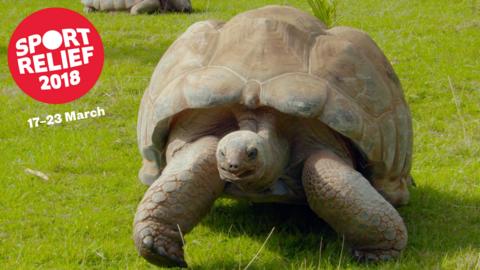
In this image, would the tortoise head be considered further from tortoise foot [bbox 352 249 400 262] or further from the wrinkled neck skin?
tortoise foot [bbox 352 249 400 262]

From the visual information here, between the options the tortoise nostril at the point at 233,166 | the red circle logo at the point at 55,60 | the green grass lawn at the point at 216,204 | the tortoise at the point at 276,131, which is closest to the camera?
the tortoise nostril at the point at 233,166

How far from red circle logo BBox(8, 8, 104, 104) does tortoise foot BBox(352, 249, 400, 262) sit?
11.6 ft

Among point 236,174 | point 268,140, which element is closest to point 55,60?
point 268,140

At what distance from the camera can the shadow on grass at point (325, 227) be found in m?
3.31

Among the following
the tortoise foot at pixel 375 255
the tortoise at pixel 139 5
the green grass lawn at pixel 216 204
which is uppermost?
the tortoise foot at pixel 375 255

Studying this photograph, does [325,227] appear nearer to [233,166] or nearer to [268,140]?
[268,140]

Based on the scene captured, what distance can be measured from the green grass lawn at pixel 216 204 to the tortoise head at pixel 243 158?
1.37ft

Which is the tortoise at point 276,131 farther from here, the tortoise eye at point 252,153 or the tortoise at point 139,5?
the tortoise at point 139,5

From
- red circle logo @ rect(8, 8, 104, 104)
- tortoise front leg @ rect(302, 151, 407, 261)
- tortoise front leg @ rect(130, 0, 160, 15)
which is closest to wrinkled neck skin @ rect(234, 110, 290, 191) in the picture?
tortoise front leg @ rect(302, 151, 407, 261)

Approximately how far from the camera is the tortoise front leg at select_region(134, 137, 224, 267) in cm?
295

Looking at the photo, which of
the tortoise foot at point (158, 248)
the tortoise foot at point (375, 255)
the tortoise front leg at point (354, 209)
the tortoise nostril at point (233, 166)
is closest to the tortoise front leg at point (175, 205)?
the tortoise foot at point (158, 248)

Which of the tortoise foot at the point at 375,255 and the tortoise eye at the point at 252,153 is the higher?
the tortoise eye at the point at 252,153

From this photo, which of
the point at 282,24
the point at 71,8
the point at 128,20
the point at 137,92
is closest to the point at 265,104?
the point at 282,24

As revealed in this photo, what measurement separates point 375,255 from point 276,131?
63 centimetres
